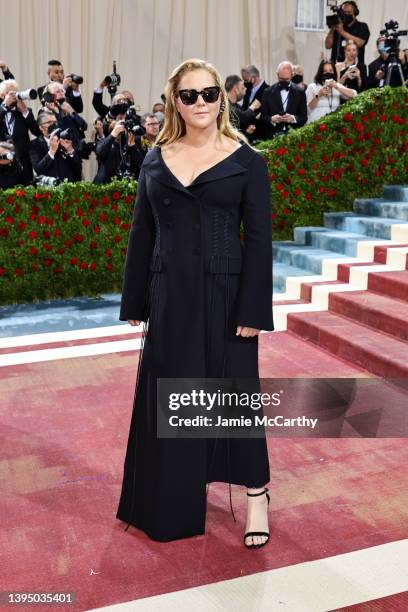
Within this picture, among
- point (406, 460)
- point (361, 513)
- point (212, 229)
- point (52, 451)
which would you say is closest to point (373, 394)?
point (406, 460)

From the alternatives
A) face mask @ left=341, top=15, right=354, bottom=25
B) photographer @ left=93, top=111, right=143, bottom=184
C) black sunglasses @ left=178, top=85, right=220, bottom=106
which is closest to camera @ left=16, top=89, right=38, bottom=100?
photographer @ left=93, top=111, right=143, bottom=184

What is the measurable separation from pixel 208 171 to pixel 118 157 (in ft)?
17.5

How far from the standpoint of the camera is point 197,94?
2.83 m

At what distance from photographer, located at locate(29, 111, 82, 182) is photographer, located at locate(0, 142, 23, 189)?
1.25ft

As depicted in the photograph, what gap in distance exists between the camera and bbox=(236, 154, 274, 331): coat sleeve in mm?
2910

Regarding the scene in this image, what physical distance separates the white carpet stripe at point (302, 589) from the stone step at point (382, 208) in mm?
4926

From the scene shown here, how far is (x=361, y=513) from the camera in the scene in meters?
3.35

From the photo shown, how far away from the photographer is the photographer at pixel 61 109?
8773mm

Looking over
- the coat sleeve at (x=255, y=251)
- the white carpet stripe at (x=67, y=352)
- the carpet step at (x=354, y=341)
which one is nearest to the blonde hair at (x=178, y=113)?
the coat sleeve at (x=255, y=251)

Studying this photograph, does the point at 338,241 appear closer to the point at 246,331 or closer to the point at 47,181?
the point at 47,181

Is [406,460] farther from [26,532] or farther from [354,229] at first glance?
[354,229]

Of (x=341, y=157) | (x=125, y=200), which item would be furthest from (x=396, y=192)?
(x=125, y=200)

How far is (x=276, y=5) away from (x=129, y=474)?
12.5 metres

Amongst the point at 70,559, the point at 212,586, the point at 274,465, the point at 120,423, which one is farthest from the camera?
the point at 120,423
